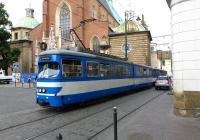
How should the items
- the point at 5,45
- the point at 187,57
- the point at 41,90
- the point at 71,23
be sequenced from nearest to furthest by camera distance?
the point at 187,57, the point at 41,90, the point at 5,45, the point at 71,23

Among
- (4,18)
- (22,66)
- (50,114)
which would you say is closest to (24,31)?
(22,66)

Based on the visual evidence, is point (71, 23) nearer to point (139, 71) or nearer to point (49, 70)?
point (139, 71)

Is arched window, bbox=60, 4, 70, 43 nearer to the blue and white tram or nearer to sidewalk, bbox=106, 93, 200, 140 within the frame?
the blue and white tram

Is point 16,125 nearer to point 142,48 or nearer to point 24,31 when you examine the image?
point 142,48

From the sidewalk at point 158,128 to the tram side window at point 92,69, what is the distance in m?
4.09

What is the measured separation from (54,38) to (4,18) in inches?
412

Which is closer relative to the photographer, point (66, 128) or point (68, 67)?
point (66, 128)

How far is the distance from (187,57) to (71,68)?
5455 millimetres

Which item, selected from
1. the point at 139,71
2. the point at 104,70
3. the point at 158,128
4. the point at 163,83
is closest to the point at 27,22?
the point at 163,83

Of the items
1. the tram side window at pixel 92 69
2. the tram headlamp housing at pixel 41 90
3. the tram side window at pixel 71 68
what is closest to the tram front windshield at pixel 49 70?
the tram side window at pixel 71 68

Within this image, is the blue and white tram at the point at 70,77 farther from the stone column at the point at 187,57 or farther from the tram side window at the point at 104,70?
the stone column at the point at 187,57

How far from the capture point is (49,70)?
43.2ft

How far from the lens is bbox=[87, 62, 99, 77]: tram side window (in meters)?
15.0

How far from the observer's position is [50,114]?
12477 millimetres
